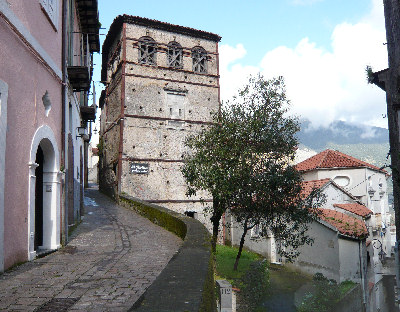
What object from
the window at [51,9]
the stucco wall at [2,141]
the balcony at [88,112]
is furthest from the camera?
the balcony at [88,112]

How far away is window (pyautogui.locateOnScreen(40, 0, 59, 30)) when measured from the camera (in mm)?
7669

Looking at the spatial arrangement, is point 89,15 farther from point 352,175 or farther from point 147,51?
point 352,175

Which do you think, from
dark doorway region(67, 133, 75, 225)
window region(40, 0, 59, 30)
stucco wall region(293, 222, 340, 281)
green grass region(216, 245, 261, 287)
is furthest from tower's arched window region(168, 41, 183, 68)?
window region(40, 0, 59, 30)

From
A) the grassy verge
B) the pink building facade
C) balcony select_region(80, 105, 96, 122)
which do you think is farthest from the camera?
balcony select_region(80, 105, 96, 122)

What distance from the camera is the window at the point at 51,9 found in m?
7.67

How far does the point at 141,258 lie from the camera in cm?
712

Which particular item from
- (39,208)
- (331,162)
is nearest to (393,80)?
(39,208)

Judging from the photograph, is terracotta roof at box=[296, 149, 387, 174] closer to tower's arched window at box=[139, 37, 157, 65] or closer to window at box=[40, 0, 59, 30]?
tower's arched window at box=[139, 37, 157, 65]

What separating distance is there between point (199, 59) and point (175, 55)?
174cm

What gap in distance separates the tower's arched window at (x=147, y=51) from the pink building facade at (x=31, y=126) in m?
12.9

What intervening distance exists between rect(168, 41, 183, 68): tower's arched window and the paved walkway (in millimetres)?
14782

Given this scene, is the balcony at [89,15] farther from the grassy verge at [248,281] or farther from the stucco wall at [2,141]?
the grassy verge at [248,281]

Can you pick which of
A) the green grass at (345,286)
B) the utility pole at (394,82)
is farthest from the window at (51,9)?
the green grass at (345,286)

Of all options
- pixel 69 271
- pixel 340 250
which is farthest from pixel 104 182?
pixel 69 271
